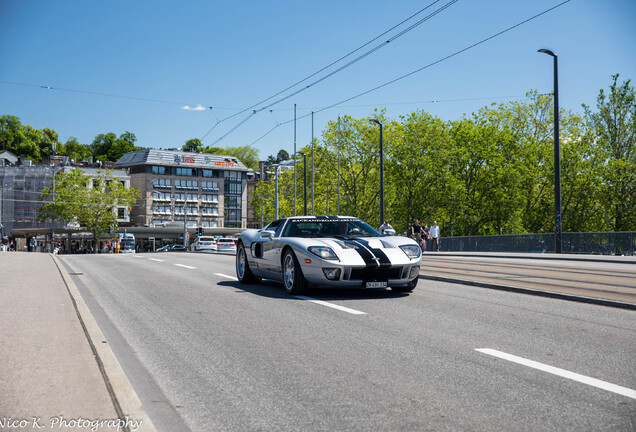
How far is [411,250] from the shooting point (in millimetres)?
10094

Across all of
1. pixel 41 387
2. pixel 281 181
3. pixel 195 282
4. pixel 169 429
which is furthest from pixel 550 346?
pixel 281 181

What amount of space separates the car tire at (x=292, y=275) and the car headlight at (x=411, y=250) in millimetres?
1667

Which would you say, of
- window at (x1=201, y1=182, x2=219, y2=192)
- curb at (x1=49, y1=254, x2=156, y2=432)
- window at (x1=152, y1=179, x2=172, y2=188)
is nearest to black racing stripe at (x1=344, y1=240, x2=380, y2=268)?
curb at (x1=49, y1=254, x2=156, y2=432)

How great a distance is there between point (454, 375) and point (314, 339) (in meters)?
1.84

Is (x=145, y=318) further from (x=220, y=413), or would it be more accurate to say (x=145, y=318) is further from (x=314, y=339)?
(x=220, y=413)

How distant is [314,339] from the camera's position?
20.2 feet

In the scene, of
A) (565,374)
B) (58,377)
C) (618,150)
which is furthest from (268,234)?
(618,150)

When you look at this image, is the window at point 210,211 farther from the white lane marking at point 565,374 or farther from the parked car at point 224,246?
the white lane marking at point 565,374

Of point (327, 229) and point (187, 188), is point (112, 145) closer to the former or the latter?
point (187, 188)

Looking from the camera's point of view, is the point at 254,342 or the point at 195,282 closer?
the point at 254,342

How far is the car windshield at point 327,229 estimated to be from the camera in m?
10.8

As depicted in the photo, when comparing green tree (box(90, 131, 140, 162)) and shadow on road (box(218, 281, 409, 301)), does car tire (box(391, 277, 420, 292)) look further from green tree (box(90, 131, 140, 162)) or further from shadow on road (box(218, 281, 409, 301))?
green tree (box(90, 131, 140, 162))

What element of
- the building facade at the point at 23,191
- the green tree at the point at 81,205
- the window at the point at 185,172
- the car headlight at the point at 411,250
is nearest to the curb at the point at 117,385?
the car headlight at the point at 411,250

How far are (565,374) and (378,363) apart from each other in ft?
4.58
